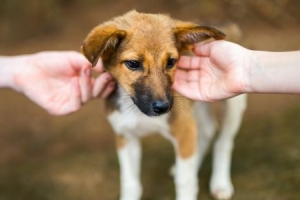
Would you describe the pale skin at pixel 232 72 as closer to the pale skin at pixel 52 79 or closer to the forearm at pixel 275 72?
the forearm at pixel 275 72

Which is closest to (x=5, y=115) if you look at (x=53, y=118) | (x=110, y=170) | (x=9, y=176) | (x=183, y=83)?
(x=53, y=118)

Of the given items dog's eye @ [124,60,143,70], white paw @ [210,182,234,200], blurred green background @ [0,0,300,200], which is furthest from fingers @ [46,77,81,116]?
white paw @ [210,182,234,200]

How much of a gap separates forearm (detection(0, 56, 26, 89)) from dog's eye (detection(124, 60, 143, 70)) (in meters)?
0.87

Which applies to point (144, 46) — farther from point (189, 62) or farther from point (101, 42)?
point (189, 62)

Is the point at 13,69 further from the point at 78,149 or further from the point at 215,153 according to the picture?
the point at 215,153

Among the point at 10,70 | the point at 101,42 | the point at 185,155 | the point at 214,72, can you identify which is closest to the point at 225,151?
the point at 185,155

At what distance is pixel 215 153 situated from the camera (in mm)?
3578

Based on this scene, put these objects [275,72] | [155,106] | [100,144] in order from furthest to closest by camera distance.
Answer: [100,144]
[155,106]
[275,72]

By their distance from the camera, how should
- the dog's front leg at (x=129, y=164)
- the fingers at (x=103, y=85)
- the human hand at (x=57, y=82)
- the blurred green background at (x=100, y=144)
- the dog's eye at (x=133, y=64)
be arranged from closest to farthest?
the dog's eye at (x=133, y=64)
the fingers at (x=103, y=85)
the human hand at (x=57, y=82)
the dog's front leg at (x=129, y=164)
the blurred green background at (x=100, y=144)

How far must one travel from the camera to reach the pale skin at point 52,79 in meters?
3.09

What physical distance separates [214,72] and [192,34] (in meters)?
0.26

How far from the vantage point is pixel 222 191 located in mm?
3537

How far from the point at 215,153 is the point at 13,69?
4.75 ft

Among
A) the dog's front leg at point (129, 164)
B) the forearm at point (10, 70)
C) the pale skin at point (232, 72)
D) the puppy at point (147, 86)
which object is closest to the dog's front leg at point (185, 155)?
the puppy at point (147, 86)
